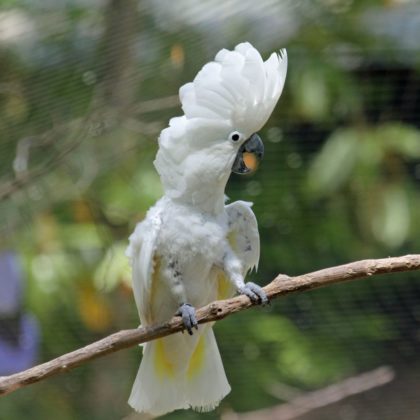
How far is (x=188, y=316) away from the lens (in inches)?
56.9

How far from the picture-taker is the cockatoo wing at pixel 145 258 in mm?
1518

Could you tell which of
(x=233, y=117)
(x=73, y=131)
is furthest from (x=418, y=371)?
(x=233, y=117)

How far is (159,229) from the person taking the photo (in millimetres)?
1524

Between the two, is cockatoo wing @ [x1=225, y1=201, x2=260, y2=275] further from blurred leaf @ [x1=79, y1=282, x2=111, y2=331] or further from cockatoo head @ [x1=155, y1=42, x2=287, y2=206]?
blurred leaf @ [x1=79, y1=282, x2=111, y2=331]

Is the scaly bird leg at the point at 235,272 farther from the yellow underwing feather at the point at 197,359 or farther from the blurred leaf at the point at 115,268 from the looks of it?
the blurred leaf at the point at 115,268

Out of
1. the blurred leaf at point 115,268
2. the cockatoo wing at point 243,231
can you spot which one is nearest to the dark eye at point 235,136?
the cockatoo wing at point 243,231

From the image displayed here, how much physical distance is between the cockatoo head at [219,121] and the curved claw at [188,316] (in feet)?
0.61

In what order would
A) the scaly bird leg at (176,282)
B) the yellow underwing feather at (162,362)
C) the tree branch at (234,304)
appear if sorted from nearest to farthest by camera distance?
the tree branch at (234,304), the scaly bird leg at (176,282), the yellow underwing feather at (162,362)

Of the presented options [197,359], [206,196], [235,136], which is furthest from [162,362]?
[235,136]

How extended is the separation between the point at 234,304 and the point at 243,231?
270mm

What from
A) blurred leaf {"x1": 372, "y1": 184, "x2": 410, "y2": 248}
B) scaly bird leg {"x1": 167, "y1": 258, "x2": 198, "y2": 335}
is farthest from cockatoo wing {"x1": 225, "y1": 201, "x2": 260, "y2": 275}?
blurred leaf {"x1": 372, "y1": 184, "x2": 410, "y2": 248}

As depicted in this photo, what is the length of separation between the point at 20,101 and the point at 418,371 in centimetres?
124

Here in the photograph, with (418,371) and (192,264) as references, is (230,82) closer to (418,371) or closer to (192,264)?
(192,264)

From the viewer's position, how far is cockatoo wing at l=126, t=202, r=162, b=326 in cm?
152
